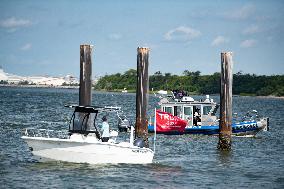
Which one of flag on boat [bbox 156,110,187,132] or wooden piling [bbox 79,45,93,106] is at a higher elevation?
wooden piling [bbox 79,45,93,106]

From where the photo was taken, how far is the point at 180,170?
31.2 m

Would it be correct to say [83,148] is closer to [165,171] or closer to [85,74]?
[165,171]

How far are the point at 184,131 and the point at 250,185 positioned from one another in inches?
669

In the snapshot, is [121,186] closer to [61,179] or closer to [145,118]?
[61,179]

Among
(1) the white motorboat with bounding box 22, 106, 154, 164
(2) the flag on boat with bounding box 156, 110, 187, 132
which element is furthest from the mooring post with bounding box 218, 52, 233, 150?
(2) the flag on boat with bounding box 156, 110, 187, 132

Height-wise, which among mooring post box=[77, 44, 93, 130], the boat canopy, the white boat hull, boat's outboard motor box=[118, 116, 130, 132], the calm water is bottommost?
the calm water

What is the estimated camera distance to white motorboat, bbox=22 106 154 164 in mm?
30172

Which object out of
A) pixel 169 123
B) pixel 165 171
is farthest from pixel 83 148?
pixel 169 123

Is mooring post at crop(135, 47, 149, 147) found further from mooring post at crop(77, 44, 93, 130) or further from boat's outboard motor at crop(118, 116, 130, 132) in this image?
boat's outboard motor at crop(118, 116, 130, 132)

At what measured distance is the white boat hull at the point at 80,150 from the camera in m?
30.1

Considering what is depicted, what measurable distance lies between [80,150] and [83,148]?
0.16 meters

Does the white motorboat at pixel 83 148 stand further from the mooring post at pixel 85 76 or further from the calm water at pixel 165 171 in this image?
the mooring post at pixel 85 76

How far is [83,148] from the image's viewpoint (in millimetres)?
30219

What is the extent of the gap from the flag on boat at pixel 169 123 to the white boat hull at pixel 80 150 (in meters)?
14.1
